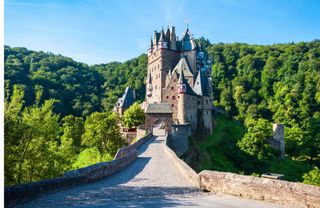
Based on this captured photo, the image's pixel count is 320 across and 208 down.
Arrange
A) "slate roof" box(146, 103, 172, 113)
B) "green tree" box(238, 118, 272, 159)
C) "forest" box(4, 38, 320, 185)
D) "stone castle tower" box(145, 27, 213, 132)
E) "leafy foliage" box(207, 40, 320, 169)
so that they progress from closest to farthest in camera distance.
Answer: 1. "forest" box(4, 38, 320, 185)
2. "slate roof" box(146, 103, 172, 113)
3. "green tree" box(238, 118, 272, 159)
4. "stone castle tower" box(145, 27, 213, 132)
5. "leafy foliage" box(207, 40, 320, 169)

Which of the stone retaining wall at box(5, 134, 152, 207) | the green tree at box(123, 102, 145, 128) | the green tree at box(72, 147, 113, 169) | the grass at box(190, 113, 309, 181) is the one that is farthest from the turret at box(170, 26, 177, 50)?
the stone retaining wall at box(5, 134, 152, 207)

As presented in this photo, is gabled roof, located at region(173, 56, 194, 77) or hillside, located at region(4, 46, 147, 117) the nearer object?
gabled roof, located at region(173, 56, 194, 77)

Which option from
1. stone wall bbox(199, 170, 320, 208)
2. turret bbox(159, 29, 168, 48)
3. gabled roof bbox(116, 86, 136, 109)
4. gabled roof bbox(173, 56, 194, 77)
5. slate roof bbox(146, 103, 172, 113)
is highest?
turret bbox(159, 29, 168, 48)

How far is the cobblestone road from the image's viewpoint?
31.8ft

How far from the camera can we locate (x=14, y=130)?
594 inches

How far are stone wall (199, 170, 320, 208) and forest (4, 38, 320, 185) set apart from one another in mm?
9315

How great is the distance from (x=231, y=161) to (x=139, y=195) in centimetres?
4172

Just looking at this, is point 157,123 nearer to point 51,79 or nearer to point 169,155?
point 169,155

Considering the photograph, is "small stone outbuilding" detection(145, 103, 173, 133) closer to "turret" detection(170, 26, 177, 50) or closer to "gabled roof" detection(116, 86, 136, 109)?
"gabled roof" detection(116, 86, 136, 109)

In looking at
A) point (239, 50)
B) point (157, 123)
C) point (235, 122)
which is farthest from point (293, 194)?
point (239, 50)

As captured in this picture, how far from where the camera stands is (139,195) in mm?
11477

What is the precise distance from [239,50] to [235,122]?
60566mm

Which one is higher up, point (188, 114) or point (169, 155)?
point (188, 114)

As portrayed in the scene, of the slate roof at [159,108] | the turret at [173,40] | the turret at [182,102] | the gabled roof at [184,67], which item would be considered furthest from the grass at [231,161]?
the turret at [173,40]
